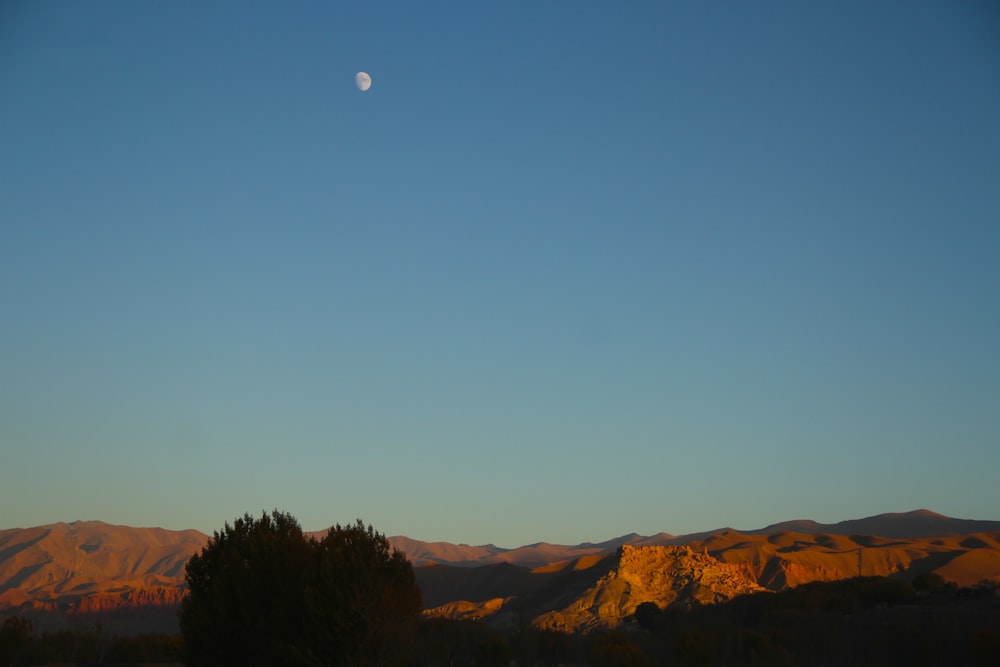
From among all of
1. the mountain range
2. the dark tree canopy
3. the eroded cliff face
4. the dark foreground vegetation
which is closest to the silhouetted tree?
the dark foreground vegetation

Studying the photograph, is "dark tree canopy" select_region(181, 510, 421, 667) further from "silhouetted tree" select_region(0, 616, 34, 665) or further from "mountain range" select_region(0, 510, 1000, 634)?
"mountain range" select_region(0, 510, 1000, 634)

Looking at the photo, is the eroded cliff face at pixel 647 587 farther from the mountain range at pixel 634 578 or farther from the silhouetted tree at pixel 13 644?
the silhouetted tree at pixel 13 644

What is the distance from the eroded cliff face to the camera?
122m

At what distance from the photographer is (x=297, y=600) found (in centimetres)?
4306

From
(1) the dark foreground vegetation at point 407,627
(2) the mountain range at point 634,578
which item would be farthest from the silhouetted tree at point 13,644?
(2) the mountain range at point 634,578

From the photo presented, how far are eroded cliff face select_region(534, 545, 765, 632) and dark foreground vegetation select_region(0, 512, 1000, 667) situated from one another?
21.3ft

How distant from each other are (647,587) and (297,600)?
9805cm

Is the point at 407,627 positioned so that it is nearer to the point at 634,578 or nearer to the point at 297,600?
→ the point at 297,600

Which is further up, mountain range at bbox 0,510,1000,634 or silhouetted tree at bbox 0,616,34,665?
mountain range at bbox 0,510,1000,634

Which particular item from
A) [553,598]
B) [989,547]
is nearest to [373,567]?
[553,598]

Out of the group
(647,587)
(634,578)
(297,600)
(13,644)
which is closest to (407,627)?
(297,600)

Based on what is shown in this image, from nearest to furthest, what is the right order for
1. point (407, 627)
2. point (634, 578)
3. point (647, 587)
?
point (407, 627) < point (647, 587) < point (634, 578)

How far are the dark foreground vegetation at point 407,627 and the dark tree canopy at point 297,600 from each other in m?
0.06

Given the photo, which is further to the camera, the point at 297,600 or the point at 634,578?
the point at 634,578
